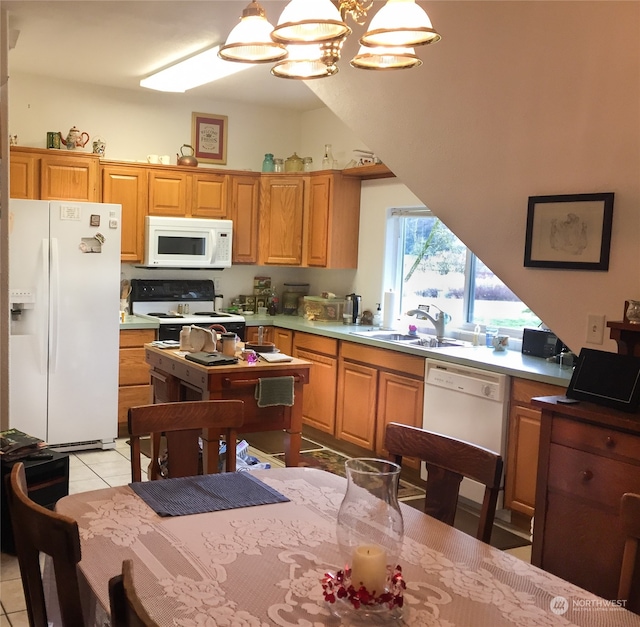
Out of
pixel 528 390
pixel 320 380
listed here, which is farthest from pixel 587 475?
pixel 320 380

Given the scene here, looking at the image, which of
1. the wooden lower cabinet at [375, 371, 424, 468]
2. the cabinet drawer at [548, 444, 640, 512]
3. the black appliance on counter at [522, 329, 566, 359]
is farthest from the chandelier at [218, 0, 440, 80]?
the wooden lower cabinet at [375, 371, 424, 468]

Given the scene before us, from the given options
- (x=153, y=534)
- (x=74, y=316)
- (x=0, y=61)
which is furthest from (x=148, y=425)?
(x=74, y=316)

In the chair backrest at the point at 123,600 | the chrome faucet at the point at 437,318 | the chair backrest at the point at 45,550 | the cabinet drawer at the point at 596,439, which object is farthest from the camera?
the chrome faucet at the point at 437,318

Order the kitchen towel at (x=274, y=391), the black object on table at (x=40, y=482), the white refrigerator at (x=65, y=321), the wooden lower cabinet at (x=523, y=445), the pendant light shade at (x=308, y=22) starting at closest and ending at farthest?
the pendant light shade at (x=308, y=22)
the black object on table at (x=40, y=482)
the wooden lower cabinet at (x=523, y=445)
the kitchen towel at (x=274, y=391)
the white refrigerator at (x=65, y=321)

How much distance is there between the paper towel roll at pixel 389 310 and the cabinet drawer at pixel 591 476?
283cm

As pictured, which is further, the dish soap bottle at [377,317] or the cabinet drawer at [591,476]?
the dish soap bottle at [377,317]

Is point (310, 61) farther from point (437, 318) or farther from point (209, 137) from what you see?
point (209, 137)

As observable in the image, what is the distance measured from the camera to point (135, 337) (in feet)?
17.7

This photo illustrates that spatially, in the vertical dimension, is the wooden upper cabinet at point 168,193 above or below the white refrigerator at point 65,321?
above

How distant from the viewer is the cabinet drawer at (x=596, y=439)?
252cm

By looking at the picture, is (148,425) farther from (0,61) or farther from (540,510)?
(0,61)

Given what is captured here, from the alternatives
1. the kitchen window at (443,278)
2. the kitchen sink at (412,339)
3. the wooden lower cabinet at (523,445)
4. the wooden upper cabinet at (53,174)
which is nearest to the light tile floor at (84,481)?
the wooden lower cabinet at (523,445)

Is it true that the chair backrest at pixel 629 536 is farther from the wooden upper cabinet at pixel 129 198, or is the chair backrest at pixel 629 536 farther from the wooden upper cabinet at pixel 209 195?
the wooden upper cabinet at pixel 209 195

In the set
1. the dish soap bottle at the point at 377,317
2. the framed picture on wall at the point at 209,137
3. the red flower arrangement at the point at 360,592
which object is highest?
the framed picture on wall at the point at 209,137
